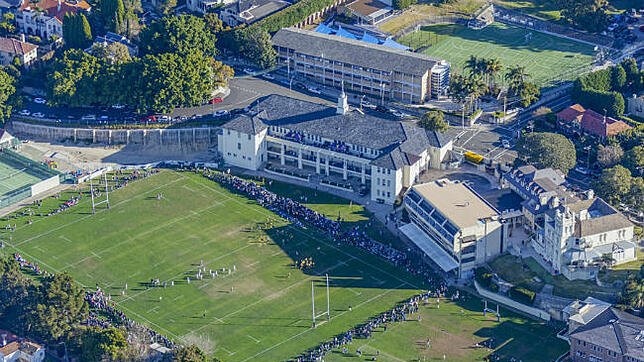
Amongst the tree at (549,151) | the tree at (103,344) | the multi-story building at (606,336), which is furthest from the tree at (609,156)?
the tree at (103,344)

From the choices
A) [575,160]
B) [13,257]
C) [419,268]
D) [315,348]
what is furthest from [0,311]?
[575,160]

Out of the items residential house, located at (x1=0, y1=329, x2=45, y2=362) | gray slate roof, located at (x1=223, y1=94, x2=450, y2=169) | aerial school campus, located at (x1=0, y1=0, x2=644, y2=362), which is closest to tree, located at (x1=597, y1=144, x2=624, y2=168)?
aerial school campus, located at (x1=0, y1=0, x2=644, y2=362)

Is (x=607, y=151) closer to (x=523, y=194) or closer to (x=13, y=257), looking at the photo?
(x=523, y=194)

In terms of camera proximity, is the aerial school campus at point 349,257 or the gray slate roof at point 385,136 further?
the gray slate roof at point 385,136

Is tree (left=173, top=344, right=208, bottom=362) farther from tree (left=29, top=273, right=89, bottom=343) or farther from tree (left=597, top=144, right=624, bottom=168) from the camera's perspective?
tree (left=597, top=144, right=624, bottom=168)

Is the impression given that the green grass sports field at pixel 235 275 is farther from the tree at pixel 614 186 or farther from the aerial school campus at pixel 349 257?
the tree at pixel 614 186

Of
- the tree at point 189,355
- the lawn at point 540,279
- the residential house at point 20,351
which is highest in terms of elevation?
the tree at point 189,355

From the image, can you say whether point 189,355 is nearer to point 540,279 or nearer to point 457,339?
point 457,339
